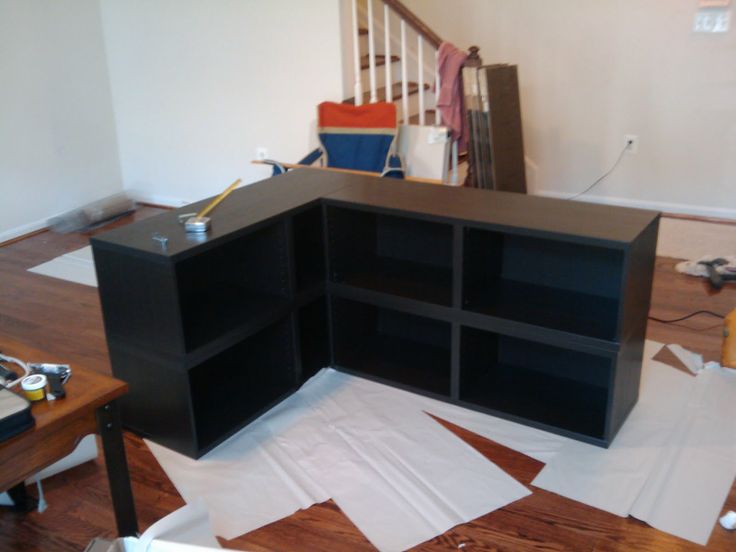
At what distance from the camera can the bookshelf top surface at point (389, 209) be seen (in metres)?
2.37

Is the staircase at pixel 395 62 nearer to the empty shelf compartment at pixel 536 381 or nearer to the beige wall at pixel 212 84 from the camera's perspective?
the beige wall at pixel 212 84

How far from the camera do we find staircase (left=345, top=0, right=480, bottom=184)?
446cm

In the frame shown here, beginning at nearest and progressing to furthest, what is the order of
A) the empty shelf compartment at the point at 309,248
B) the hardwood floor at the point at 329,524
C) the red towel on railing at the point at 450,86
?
the hardwood floor at the point at 329,524, the empty shelf compartment at the point at 309,248, the red towel on railing at the point at 450,86

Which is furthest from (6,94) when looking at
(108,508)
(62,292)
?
(108,508)

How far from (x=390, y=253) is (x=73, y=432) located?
170cm

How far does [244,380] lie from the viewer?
9.53ft

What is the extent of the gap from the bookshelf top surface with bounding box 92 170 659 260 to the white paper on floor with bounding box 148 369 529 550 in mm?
731

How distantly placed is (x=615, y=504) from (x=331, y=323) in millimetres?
1291

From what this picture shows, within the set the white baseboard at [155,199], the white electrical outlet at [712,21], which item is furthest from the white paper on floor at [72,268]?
the white electrical outlet at [712,21]

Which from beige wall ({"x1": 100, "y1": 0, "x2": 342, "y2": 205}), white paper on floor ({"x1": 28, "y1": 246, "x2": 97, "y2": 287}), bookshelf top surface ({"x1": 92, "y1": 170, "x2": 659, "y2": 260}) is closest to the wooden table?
bookshelf top surface ({"x1": 92, "y1": 170, "x2": 659, "y2": 260})

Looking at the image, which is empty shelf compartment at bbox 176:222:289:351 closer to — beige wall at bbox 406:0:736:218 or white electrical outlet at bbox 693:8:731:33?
beige wall at bbox 406:0:736:218

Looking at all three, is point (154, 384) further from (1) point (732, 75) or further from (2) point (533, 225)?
(1) point (732, 75)

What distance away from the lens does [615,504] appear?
89.3 inches

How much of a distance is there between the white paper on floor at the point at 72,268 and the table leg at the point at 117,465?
242 cm
